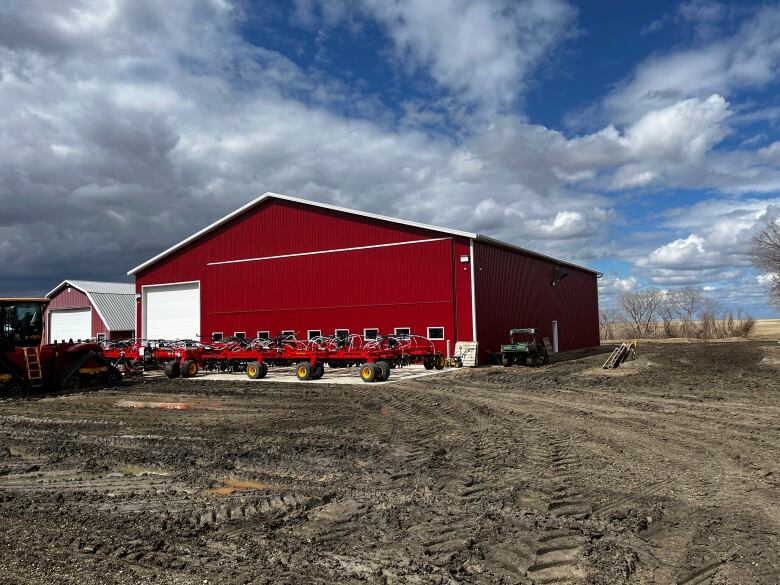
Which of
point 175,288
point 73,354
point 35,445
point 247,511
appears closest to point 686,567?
point 247,511

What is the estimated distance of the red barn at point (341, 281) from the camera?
26141mm

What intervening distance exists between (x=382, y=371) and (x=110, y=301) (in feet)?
111

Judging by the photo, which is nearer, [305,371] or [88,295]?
[305,371]

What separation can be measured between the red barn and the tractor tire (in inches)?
225

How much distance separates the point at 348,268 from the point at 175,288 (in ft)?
41.1

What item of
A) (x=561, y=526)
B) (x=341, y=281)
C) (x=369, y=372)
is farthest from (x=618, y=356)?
(x=561, y=526)

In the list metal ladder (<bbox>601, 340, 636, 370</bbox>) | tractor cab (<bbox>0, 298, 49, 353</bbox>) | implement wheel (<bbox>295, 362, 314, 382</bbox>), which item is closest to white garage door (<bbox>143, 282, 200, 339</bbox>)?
implement wheel (<bbox>295, 362, 314, 382</bbox>)

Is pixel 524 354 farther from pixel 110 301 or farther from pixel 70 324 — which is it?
pixel 70 324

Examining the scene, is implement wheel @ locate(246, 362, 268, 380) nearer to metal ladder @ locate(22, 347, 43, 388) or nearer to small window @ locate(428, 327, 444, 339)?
metal ladder @ locate(22, 347, 43, 388)

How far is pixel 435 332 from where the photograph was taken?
86.0ft

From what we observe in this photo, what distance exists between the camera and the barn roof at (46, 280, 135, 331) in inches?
1748

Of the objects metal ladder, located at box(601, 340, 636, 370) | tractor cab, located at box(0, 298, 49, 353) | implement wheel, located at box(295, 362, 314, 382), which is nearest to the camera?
tractor cab, located at box(0, 298, 49, 353)

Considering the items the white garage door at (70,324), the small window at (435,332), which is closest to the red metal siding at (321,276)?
the small window at (435,332)

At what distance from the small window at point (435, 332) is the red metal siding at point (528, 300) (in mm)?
1602
